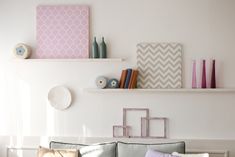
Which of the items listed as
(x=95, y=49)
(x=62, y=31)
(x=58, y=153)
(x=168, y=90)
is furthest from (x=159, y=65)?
(x=58, y=153)

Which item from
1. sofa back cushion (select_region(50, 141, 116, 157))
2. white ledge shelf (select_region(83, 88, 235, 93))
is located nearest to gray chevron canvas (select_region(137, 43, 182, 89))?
white ledge shelf (select_region(83, 88, 235, 93))

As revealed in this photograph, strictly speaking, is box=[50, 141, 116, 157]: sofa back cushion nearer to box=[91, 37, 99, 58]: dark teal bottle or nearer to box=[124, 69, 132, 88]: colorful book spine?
box=[124, 69, 132, 88]: colorful book spine

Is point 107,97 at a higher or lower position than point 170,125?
higher

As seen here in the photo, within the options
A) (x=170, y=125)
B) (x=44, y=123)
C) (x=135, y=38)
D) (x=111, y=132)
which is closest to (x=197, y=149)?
(x=170, y=125)

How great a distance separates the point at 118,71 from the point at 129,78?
18cm

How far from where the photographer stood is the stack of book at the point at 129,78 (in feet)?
14.0

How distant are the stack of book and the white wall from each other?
0.40 ft

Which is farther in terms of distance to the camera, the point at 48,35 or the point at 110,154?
the point at 48,35

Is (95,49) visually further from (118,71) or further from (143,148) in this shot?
(143,148)

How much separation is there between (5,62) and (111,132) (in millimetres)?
1398

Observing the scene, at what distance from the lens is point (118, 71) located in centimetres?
439

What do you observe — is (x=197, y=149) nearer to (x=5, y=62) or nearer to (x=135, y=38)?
(x=135, y=38)

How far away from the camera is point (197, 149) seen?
4.28 metres

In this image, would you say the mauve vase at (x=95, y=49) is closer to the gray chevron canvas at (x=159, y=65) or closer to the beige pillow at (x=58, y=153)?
the gray chevron canvas at (x=159, y=65)
